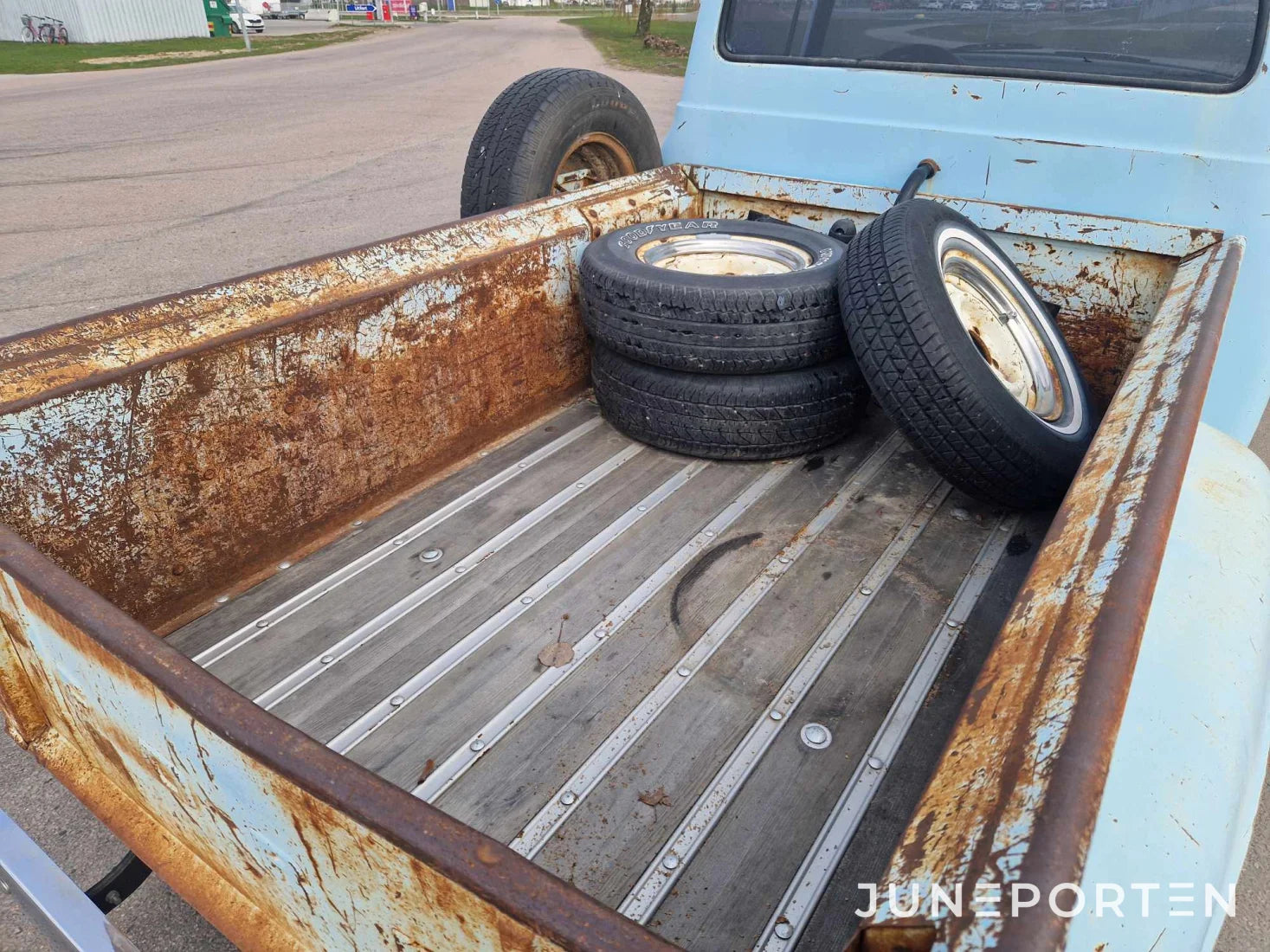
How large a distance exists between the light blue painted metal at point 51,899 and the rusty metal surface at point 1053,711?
921 millimetres

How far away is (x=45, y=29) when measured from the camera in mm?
23156

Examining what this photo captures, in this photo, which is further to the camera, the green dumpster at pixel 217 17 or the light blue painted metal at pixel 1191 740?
the green dumpster at pixel 217 17

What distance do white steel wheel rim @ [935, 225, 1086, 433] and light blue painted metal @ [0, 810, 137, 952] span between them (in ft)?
7.10

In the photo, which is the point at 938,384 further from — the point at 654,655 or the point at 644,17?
→ the point at 644,17

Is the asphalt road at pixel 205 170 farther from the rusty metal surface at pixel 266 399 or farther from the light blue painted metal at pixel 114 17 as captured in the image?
the light blue painted metal at pixel 114 17

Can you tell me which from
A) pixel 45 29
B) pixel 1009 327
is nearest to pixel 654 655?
pixel 1009 327

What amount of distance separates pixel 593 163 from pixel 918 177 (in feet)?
4.23

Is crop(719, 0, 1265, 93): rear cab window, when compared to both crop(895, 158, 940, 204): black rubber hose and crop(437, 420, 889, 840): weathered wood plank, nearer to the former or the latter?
crop(895, 158, 940, 204): black rubber hose

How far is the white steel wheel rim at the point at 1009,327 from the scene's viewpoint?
229cm

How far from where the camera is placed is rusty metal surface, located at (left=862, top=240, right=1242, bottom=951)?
713 millimetres

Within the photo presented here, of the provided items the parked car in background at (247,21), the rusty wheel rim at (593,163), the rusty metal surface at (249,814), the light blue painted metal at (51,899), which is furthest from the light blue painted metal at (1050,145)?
the parked car in background at (247,21)

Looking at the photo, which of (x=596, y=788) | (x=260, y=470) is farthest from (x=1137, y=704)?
(x=260, y=470)

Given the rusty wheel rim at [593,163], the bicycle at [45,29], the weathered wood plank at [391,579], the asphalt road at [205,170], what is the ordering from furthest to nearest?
1. the bicycle at [45,29]
2. the asphalt road at [205,170]
3. the rusty wheel rim at [593,163]
4. the weathered wood plank at [391,579]

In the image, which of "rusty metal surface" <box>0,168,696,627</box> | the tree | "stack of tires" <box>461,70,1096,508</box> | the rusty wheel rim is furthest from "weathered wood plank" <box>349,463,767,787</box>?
the tree
